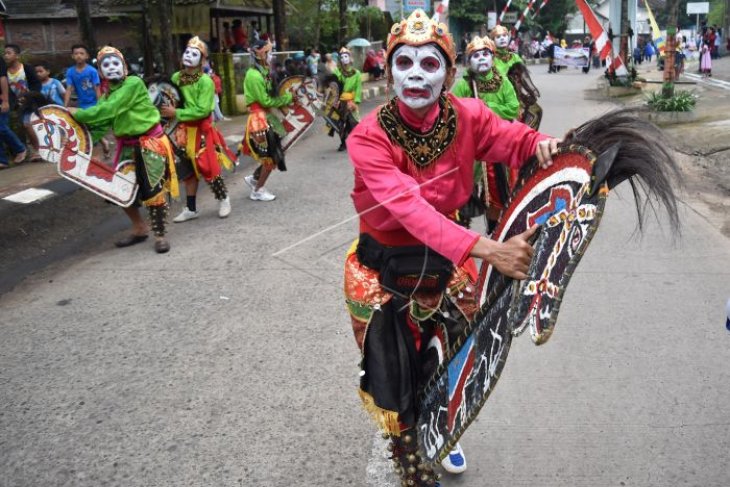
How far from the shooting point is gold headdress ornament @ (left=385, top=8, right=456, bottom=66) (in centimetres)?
239

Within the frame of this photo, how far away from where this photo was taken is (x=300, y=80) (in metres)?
8.57

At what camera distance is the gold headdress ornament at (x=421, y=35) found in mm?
2393

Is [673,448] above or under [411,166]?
under

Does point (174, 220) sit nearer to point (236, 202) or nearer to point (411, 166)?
point (236, 202)

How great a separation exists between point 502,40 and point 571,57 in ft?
98.3

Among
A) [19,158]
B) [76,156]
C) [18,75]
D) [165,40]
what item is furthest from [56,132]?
[165,40]

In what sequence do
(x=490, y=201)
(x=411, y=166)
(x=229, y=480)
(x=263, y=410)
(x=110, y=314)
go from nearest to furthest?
(x=411, y=166) → (x=229, y=480) → (x=263, y=410) → (x=110, y=314) → (x=490, y=201)

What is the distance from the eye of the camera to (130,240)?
6883 mm

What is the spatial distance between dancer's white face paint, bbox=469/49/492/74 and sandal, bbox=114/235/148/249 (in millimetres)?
3549

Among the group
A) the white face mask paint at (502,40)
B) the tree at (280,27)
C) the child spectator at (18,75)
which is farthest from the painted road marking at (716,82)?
the child spectator at (18,75)

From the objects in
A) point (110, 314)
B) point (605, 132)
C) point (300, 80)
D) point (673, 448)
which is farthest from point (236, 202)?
point (605, 132)

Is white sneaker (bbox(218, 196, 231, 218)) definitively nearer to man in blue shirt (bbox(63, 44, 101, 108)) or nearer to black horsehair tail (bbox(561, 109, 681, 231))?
man in blue shirt (bbox(63, 44, 101, 108))

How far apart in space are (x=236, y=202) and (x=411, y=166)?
629 cm

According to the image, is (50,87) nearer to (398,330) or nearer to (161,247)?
(161,247)
